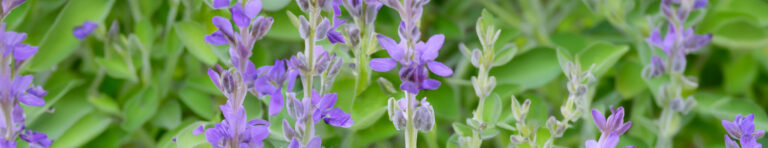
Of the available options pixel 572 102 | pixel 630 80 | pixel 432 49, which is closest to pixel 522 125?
pixel 572 102

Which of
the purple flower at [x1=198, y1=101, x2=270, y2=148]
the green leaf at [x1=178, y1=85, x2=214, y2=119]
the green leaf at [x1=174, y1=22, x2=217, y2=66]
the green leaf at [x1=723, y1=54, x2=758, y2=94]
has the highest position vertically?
the green leaf at [x1=723, y1=54, x2=758, y2=94]

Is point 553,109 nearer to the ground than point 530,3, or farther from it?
nearer to the ground

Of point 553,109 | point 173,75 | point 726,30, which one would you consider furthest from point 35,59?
point 726,30

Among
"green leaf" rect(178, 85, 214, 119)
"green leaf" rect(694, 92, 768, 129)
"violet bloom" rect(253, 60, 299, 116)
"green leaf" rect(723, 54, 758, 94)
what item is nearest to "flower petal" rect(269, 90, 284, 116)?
"violet bloom" rect(253, 60, 299, 116)

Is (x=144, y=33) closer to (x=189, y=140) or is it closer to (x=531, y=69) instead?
(x=189, y=140)

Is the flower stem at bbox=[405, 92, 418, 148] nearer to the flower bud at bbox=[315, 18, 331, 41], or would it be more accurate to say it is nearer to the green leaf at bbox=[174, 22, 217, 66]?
the flower bud at bbox=[315, 18, 331, 41]

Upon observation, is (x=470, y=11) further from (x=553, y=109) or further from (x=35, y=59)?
(x=35, y=59)

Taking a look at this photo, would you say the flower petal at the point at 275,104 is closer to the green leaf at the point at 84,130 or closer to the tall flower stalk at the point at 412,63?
the tall flower stalk at the point at 412,63

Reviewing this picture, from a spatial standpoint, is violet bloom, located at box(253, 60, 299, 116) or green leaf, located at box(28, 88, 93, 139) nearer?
violet bloom, located at box(253, 60, 299, 116)
